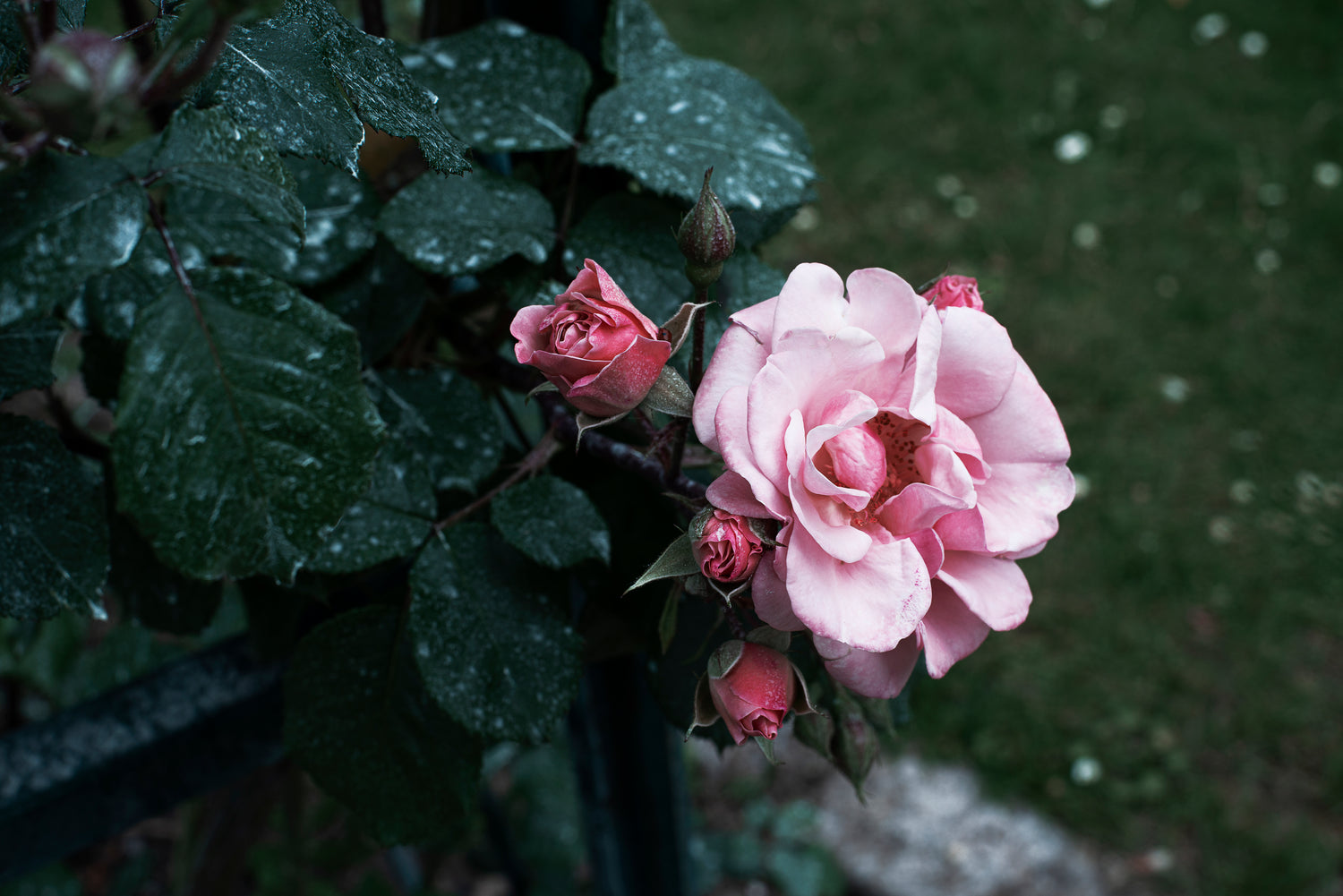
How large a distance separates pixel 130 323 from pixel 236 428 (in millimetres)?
151

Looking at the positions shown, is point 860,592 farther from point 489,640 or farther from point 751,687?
point 489,640

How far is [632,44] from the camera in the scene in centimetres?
65

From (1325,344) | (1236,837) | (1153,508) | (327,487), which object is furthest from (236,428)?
(1325,344)

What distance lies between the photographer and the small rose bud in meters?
0.43

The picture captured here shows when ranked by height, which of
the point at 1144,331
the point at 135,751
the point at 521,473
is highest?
the point at 521,473

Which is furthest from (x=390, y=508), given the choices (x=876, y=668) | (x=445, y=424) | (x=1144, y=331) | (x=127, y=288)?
(x=1144, y=331)

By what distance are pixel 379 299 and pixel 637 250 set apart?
159 mm

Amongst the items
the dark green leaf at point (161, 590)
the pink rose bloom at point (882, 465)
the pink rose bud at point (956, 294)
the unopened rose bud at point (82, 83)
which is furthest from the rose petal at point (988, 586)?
the dark green leaf at point (161, 590)

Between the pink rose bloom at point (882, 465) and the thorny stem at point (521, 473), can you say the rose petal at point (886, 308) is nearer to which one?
the pink rose bloom at point (882, 465)

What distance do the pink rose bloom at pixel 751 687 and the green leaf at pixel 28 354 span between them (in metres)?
0.34

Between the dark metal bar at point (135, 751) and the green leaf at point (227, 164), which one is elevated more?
the green leaf at point (227, 164)

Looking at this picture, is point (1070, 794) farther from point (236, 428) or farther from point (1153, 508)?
point (236, 428)

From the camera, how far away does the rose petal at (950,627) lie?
41 cm

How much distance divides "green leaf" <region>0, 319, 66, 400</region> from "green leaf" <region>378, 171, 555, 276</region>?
6.7 inches
